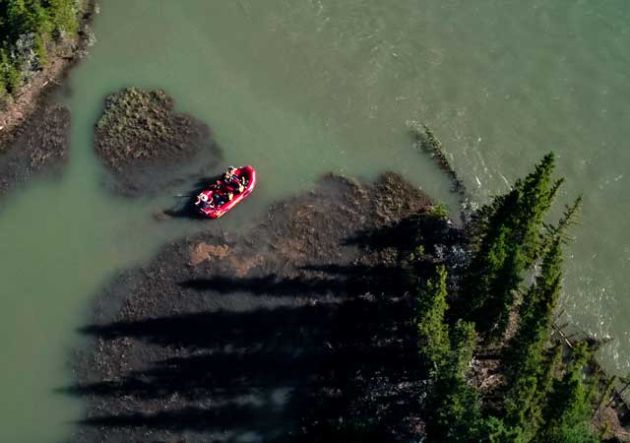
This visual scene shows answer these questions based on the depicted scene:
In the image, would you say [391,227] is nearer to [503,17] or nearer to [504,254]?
[504,254]

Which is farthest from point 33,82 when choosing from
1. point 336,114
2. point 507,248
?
point 507,248

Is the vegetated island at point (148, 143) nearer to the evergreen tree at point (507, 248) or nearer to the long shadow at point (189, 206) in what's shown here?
the long shadow at point (189, 206)

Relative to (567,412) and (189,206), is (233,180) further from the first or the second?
(567,412)

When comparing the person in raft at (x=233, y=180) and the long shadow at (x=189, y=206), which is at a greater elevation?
the person in raft at (x=233, y=180)

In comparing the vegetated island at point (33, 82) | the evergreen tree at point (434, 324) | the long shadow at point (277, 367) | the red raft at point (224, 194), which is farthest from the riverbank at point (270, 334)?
the vegetated island at point (33, 82)

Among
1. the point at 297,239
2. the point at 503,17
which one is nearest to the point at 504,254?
the point at 297,239

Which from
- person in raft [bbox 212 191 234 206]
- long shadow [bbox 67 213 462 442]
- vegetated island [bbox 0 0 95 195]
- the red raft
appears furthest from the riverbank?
vegetated island [bbox 0 0 95 195]

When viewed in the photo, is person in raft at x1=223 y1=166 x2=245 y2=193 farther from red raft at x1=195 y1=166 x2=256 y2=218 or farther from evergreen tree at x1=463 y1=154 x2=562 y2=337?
evergreen tree at x1=463 y1=154 x2=562 y2=337

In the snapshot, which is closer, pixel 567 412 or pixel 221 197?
pixel 567 412
